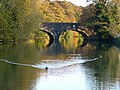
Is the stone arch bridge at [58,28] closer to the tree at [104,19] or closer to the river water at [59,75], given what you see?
the tree at [104,19]

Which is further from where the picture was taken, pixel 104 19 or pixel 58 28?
pixel 58 28

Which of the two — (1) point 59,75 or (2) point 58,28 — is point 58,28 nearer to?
(2) point 58,28

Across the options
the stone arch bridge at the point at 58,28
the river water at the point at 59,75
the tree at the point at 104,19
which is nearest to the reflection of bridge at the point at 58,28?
the stone arch bridge at the point at 58,28

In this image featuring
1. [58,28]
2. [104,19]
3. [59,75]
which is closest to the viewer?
[59,75]

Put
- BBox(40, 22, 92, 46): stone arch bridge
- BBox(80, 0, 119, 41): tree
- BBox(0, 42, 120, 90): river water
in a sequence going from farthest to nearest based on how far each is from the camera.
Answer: BBox(40, 22, 92, 46): stone arch bridge, BBox(80, 0, 119, 41): tree, BBox(0, 42, 120, 90): river water

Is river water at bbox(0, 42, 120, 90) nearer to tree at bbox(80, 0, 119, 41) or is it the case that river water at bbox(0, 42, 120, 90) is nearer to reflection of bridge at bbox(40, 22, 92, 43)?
tree at bbox(80, 0, 119, 41)

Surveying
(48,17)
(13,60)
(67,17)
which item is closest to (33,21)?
(13,60)

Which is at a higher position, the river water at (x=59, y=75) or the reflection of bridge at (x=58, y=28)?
the reflection of bridge at (x=58, y=28)

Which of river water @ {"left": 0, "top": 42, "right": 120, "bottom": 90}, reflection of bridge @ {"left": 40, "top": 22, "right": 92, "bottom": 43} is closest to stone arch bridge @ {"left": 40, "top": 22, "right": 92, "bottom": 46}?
reflection of bridge @ {"left": 40, "top": 22, "right": 92, "bottom": 43}

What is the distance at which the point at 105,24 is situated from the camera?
7906cm

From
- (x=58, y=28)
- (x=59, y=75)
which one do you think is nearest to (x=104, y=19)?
(x=58, y=28)

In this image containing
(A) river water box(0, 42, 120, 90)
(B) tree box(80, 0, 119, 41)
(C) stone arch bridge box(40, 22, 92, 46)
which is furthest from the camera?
(C) stone arch bridge box(40, 22, 92, 46)

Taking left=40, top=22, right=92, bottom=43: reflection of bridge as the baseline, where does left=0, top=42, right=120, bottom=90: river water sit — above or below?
below

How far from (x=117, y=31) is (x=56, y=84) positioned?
5537 cm
